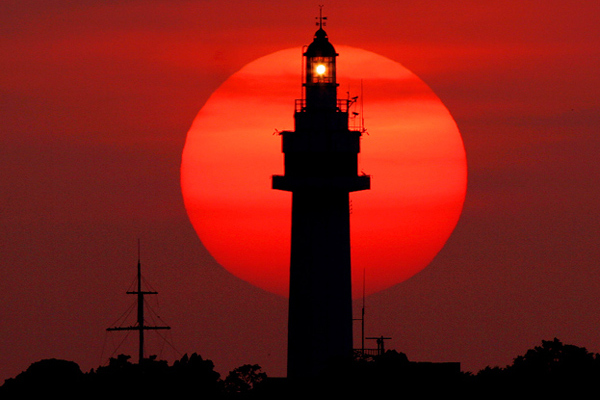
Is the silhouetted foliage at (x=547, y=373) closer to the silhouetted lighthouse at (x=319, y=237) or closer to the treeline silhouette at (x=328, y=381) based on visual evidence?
the treeline silhouette at (x=328, y=381)

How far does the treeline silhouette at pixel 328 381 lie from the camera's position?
102938 millimetres

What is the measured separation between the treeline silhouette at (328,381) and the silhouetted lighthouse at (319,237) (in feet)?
11.6

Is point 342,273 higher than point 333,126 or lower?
lower

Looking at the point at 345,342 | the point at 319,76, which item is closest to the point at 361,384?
the point at 345,342

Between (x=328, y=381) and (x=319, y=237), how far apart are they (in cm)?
1084

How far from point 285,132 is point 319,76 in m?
3.15

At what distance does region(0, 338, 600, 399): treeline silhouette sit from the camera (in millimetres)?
102938

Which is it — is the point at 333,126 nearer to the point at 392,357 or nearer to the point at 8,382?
the point at 392,357

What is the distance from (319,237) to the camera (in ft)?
368

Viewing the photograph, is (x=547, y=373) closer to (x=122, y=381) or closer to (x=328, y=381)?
(x=328, y=381)

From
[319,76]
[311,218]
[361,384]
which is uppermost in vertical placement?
[319,76]

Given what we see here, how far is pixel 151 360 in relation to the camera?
111000 mm

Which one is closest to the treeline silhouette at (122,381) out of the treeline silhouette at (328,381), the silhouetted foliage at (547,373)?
the treeline silhouette at (328,381)

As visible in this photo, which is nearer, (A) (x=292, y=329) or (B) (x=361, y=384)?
(B) (x=361, y=384)
